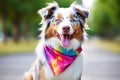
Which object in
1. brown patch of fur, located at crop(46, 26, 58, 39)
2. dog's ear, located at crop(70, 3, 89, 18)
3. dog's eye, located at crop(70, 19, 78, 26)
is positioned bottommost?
brown patch of fur, located at crop(46, 26, 58, 39)

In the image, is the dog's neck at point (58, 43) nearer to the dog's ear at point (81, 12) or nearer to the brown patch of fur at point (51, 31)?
the brown patch of fur at point (51, 31)

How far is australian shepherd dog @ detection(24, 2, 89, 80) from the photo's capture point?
8039 millimetres

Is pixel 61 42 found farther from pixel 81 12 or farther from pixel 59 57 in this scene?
pixel 81 12

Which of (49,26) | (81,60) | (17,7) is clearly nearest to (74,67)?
(81,60)

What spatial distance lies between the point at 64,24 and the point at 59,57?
29.4 inches

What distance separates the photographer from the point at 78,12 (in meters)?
8.19

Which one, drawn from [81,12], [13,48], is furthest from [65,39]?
[13,48]

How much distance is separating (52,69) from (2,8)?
47.8m

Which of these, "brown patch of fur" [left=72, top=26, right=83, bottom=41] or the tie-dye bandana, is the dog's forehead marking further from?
the tie-dye bandana

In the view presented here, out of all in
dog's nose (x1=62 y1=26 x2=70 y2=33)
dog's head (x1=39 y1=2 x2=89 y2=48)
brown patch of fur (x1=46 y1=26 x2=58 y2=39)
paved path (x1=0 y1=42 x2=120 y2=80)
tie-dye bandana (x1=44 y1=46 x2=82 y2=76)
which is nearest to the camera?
dog's nose (x1=62 y1=26 x2=70 y2=33)

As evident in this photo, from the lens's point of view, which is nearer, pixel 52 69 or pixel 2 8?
pixel 52 69

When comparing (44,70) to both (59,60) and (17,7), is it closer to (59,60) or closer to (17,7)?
(59,60)

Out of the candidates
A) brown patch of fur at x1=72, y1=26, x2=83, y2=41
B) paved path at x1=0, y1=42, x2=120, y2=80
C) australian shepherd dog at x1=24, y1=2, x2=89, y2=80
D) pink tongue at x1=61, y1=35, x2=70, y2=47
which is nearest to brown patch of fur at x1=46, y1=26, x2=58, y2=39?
australian shepherd dog at x1=24, y1=2, x2=89, y2=80

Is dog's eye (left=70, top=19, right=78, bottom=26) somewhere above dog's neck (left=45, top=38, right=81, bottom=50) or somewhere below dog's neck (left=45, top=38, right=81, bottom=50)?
above
